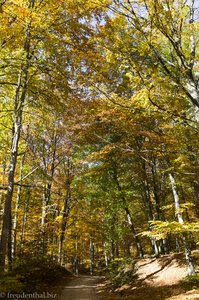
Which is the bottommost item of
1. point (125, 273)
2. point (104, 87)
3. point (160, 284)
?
point (160, 284)

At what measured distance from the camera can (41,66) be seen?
6727 mm

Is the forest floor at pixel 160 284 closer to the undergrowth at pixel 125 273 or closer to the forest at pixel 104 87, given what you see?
the undergrowth at pixel 125 273

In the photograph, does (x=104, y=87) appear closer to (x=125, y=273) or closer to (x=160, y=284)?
(x=160, y=284)

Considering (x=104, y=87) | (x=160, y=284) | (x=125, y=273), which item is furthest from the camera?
(x=125, y=273)

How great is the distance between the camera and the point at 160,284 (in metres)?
10.4

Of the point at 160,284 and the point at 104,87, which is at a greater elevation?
the point at 104,87

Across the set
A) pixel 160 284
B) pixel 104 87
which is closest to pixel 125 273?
pixel 160 284

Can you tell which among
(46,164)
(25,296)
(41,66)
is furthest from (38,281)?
(41,66)

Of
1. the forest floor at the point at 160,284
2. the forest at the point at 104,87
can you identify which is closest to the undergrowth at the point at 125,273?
the forest floor at the point at 160,284

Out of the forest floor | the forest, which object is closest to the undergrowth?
the forest floor

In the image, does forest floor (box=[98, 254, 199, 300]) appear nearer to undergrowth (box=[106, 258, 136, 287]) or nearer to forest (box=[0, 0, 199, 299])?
undergrowth (box=[106, 258, 136, 287])

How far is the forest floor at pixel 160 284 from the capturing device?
8.77 metres

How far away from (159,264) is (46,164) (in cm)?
1112

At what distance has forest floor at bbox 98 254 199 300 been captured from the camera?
28.8 ft
